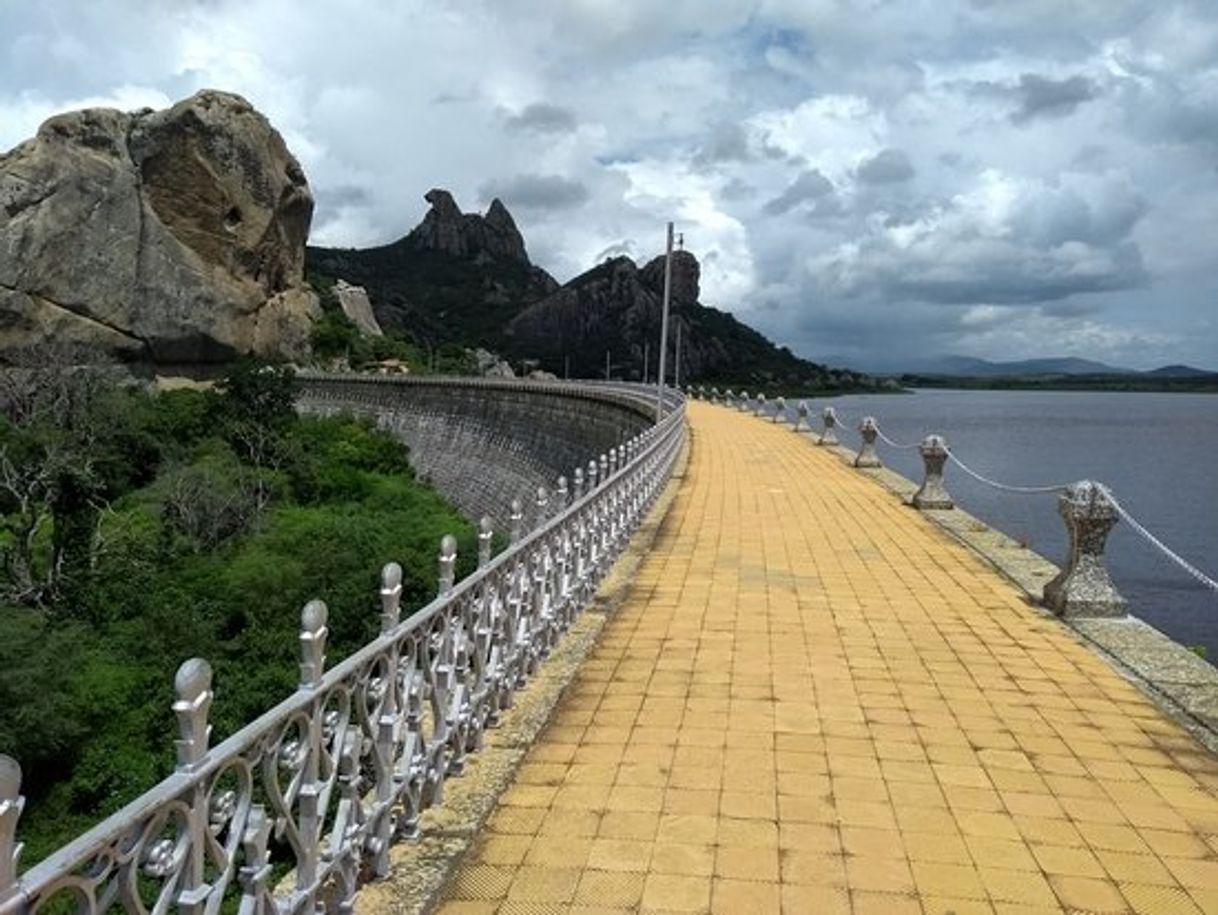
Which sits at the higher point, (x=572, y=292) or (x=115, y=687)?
(x=572, y=292)

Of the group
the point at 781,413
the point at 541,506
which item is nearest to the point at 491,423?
the point at 781,413

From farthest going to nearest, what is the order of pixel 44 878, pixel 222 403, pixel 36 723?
pixel 222 403 < pixel 36 723 < pixel 44 878

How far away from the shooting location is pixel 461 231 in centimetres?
16112

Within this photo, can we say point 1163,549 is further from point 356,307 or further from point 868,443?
point 356,307

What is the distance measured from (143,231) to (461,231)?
329 ft

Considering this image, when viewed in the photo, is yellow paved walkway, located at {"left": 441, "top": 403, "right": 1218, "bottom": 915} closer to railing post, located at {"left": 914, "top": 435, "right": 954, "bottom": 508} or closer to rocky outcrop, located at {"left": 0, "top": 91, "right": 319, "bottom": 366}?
railing post, located at {"left": 914, "top": 435, "right": 954, "bottom": 508}

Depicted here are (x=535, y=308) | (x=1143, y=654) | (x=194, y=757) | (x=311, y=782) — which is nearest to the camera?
(x=194, y=757)

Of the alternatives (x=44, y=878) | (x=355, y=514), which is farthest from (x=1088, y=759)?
(x=355, y=514)

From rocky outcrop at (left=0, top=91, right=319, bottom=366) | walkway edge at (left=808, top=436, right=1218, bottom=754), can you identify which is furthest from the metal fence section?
rocky outcrop at (left=0, top=91, right=319, bottom=366)

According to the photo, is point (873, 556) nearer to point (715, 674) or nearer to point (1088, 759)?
point (715, 674)

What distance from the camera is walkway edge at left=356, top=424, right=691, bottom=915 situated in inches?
146

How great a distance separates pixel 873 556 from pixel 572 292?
12705 cm

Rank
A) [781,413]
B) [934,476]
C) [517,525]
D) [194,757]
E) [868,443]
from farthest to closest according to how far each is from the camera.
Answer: [781,413], [868,443], [934,476], [517,525], [194,757]

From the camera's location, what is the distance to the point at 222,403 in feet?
169
